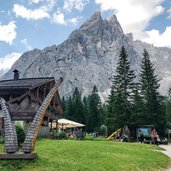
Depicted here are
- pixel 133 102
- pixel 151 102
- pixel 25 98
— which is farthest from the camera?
pixel 151 102

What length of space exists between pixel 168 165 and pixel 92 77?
587ft

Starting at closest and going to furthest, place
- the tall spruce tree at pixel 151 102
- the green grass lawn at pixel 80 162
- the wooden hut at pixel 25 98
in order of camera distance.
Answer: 1. the green grass lawn at pixel 80 162
2. the wooden hut at pixel 25 98
3. the tall spruce tree at pixel 151 102

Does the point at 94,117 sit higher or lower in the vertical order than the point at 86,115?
lower

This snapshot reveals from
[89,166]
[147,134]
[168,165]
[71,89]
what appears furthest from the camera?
[71,89]

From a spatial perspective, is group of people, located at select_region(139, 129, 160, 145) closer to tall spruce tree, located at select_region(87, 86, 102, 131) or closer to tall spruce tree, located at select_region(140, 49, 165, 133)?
tall spruce tree, located at select_region(140, 49, 165, 133)

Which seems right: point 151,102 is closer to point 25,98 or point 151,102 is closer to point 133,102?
point 133,102

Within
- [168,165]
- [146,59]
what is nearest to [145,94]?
[146,59]

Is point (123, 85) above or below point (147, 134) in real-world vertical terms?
above

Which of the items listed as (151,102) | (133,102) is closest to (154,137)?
(133,102)

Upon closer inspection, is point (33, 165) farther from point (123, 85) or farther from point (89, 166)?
point (123, 85)

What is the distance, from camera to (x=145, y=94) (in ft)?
177

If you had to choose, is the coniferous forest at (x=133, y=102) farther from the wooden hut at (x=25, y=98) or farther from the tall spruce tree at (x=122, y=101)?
the wooden hut at (x=25, y=98)

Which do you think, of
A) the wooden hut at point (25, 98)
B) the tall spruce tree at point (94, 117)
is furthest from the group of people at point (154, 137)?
the tall spruce tree at point (94, 117)

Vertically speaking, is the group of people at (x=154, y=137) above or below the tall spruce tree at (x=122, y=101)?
below
